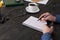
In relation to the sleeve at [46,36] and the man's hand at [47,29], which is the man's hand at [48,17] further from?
the sleeve at [46,36]

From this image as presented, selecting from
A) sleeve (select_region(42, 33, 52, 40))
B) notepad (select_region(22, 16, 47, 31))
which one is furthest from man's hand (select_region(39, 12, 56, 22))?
sleeve (select_region(42, 33, 52, 40))

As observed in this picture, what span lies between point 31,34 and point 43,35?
104 mm

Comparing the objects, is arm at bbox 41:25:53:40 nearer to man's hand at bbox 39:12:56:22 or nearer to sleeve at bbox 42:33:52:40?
sleeve at bbox 42:33:52:40

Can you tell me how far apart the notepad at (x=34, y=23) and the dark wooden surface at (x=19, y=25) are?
35 mm

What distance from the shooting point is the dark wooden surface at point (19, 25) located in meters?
1.24

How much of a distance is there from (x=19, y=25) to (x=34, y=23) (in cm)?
14

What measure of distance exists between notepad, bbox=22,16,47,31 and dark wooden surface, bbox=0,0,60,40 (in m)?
0.03


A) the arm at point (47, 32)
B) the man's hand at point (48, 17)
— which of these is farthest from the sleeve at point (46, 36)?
the man's hand at point (48, 17)

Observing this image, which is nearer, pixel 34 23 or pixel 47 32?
pixel 47 32

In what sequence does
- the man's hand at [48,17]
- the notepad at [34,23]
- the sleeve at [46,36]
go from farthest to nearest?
the man's hand at [48,17] < the notepad at [34,23] < the sleeve at [46,36]

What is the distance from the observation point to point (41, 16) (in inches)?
57.7

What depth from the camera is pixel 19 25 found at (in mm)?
1372

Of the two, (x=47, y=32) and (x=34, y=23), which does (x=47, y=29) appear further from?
(x=34, y=23)

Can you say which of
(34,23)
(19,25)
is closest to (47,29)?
(34,23)
